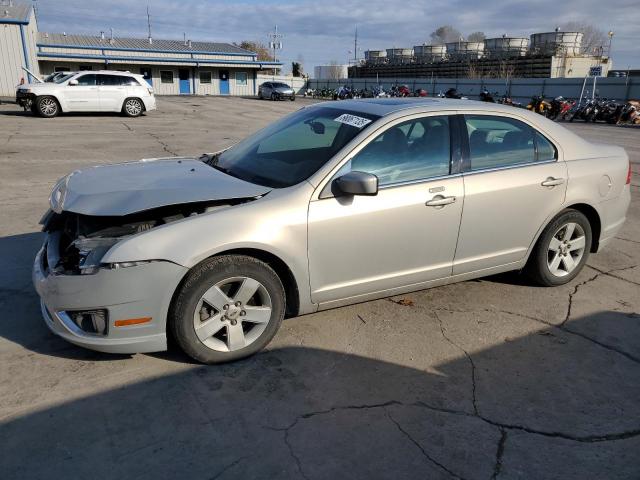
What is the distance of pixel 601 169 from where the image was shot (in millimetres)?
4633

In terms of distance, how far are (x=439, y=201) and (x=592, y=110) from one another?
26.2 metres

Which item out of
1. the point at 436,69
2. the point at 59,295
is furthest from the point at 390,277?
the point at 436,69

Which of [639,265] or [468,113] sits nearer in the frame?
[468,113]

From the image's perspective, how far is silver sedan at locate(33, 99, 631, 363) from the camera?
121 inches

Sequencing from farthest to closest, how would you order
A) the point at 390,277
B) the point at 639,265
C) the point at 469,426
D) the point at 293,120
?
1. the point at 639,265
2. the point at 293,120
3. the point at 390,277
4. the point at 469,426

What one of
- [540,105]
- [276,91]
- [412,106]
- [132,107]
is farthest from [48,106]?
[276,91]

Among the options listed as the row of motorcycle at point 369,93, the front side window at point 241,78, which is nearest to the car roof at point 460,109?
the row of motorcycle at point 369,93

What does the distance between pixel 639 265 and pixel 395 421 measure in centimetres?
391

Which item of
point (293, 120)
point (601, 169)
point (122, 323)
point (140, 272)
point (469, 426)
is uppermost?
point (293, 120)

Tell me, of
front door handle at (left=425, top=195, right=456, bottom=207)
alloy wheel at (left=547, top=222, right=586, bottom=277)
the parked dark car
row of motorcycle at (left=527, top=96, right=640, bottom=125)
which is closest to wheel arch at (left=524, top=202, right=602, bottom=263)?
alloy wheel at (left=547, top=222, right=586, bottom=277)

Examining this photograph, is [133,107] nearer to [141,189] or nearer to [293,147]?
[293,147]

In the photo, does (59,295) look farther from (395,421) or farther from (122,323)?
(395,421)

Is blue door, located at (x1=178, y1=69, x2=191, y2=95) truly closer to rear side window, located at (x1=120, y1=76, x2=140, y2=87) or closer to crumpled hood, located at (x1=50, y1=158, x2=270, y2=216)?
rear side window, located at (x1=120, y1=76, x2=140, y2=87)

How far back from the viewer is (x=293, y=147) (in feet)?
13.7
